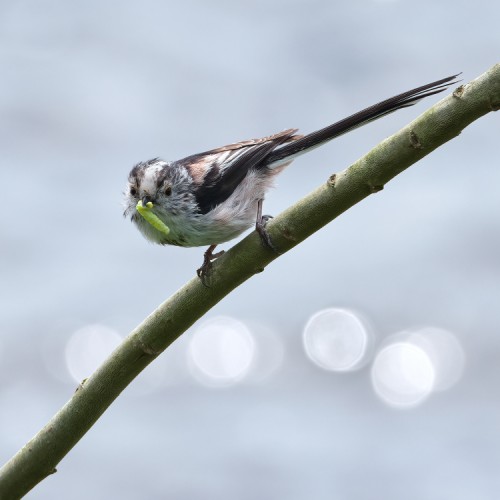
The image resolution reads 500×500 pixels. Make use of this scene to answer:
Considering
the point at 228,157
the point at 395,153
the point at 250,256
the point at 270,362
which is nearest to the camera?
the point at 395,153

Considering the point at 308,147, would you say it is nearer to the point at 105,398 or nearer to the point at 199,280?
the point at 199,280

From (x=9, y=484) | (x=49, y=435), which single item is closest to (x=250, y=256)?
(x=49, y=435)

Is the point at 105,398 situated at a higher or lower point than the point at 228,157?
lower

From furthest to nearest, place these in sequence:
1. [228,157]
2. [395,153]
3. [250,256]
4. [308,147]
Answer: [228,157], [308,147], [250,256], [395,153]

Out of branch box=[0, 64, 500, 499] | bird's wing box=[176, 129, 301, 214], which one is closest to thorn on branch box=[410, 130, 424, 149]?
branch box=[0, 64, 500, 499]

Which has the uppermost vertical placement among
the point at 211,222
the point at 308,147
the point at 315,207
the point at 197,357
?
the point at 197,357

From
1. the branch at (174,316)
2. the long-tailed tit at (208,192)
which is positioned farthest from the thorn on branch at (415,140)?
the long-tailed tit at (208,192)

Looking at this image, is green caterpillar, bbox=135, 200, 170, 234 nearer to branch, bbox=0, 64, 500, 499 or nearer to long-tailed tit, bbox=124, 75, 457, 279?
long-tailed tit, bbox=124, 75, 457, 279

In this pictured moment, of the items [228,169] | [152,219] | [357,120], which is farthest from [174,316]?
[228,169]

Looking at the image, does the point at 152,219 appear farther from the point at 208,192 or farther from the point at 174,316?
the point at 174,316
